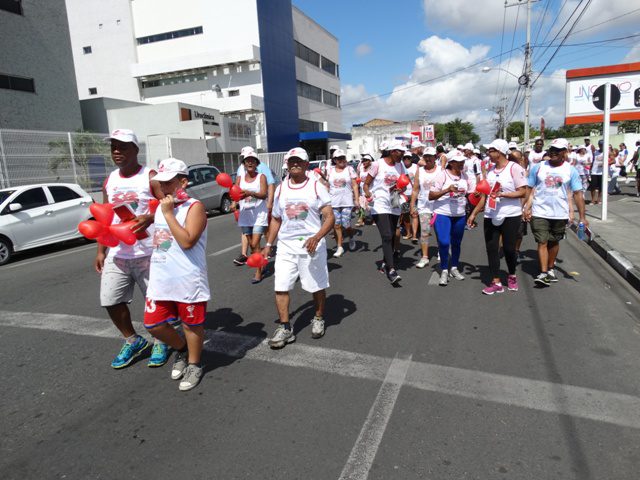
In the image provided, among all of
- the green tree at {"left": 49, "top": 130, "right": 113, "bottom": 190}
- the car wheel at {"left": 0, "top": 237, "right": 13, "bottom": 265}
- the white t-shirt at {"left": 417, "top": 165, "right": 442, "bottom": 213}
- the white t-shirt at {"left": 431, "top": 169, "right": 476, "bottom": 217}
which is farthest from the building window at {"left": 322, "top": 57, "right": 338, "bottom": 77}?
the white t-shirt at {"left": 431, "top": 169, "right": 476, "bottom": 217}

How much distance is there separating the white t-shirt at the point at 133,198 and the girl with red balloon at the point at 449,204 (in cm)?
375

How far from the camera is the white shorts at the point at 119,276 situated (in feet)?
12.1

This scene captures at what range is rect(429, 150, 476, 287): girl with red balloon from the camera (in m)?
5.98

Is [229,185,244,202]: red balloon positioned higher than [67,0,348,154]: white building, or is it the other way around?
[67,0,348,154]: white building

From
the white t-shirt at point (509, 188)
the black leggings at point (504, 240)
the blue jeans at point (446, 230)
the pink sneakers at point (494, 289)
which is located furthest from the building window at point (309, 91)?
the pink sneakers at point (494, 289)

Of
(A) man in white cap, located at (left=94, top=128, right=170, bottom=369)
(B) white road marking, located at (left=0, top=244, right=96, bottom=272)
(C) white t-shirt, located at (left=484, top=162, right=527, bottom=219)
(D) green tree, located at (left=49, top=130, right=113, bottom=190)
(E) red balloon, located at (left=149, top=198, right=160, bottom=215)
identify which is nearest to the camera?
(E) red balloon, located at (left=149, top=198, right=160, bottom=215)

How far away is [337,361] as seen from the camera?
3848 mm

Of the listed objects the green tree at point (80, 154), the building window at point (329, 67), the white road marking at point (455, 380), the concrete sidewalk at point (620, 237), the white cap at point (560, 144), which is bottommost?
the white road marking at point (455, 380)

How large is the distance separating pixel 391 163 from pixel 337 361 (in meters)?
3.70

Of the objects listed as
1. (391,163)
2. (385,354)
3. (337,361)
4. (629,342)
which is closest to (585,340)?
(629,342)

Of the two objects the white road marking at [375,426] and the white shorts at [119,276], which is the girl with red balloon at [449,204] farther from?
the white shorts at [119,276]

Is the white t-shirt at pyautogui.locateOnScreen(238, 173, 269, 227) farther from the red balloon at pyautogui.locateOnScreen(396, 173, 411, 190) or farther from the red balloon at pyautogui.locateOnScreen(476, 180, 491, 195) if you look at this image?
the red balloon at pyautogui.locateOnScreen(476, 180, 491, 195)

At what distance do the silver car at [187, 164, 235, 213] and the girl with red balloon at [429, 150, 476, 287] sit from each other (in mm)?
10249

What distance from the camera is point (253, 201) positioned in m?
6.61
